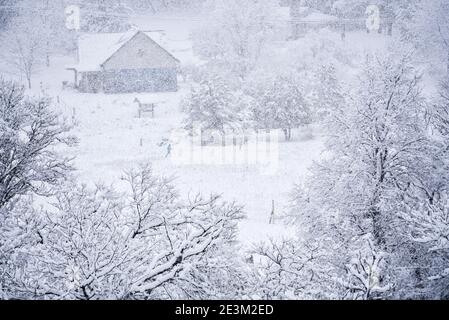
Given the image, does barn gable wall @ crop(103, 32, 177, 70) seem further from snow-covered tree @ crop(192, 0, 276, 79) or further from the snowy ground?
snow-covered tree @ crop(192, 0, 276, 79)

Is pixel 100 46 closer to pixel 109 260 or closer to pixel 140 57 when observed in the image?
pixel 140 57

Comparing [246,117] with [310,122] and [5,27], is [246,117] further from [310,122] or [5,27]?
[5,27]

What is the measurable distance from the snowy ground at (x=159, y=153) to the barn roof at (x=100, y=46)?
1762 millimetres

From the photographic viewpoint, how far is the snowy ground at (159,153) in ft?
60.5

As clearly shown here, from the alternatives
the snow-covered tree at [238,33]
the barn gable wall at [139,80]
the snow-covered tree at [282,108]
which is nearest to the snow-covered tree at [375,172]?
the snow-covered tree at [282,108]

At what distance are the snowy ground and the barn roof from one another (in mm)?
1762

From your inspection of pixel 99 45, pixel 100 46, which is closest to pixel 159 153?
pixel 100 46

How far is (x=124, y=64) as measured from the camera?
3491cm

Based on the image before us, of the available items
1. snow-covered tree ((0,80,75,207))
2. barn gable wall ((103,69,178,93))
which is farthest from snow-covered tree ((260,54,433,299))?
barn gable wall ((103,69,178,93))

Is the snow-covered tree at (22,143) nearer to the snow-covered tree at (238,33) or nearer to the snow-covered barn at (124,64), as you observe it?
the snow-covered barn at (124,64)

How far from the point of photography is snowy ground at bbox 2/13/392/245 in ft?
60.5

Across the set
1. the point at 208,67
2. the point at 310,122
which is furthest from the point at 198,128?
the point at 208,67

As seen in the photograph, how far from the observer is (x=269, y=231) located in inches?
618
